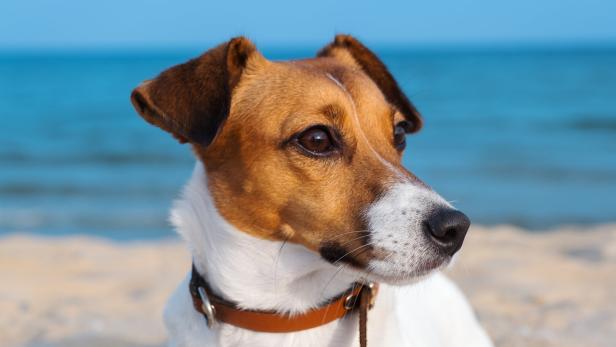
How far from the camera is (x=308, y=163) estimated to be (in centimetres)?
295

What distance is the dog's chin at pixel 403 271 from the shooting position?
275 centimetres

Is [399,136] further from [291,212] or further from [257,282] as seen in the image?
[257,282]

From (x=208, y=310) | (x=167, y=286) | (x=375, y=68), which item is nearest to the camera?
(x=208, y=310)

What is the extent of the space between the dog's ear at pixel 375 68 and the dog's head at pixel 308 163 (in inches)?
16.2

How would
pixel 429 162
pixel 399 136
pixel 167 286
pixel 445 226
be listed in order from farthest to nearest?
pixel 429 162, pixel 167 286, pixel 399 136, pixel 445 226

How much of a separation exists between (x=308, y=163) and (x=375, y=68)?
3.61 ft

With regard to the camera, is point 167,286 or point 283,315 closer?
point 283,315

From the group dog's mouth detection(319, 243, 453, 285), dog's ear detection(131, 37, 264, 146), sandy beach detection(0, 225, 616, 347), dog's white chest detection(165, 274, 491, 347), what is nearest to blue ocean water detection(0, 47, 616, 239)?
sandy beach detection(0, 225, 616, 347)

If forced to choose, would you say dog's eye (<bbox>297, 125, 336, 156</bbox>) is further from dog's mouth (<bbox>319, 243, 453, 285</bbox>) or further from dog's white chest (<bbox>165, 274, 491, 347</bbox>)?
dog's white chest (<bbox>165, 274, 491, 347</bbox>)

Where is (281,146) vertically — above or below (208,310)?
above

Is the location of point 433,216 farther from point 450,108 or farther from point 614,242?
point 450,108

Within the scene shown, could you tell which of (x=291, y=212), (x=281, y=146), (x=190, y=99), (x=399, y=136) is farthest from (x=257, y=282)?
(x=399, y=136)

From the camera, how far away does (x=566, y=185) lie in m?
11.1

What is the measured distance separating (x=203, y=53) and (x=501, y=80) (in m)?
29.9
